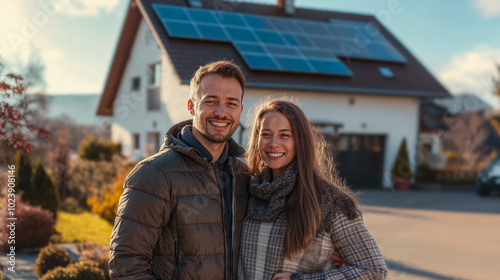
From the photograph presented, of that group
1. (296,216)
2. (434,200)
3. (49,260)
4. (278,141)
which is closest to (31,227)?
(49,260)

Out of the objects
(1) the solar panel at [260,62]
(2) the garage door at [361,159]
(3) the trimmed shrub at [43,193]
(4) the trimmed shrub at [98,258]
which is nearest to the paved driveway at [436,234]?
(2) the garage door at [361,159]

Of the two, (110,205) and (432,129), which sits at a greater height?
(432,129)

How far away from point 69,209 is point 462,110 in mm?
22798

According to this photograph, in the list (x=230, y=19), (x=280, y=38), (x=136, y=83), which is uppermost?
(x=230, y=19)

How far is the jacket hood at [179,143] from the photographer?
2694 millimetres

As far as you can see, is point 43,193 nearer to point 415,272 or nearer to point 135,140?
point 415,272

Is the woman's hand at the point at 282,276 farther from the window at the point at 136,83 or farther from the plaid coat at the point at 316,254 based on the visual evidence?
the window at the point at 136,83

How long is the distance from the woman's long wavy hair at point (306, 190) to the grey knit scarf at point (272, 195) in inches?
1.6

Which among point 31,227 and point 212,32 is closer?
point 31,227

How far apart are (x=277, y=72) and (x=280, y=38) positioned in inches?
71.3

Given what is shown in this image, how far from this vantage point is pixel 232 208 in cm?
279

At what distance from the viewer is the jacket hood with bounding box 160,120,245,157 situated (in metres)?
2.69

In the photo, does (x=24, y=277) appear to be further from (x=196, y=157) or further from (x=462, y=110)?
(x=462, y=110)

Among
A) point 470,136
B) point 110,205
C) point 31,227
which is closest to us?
point 31,227
